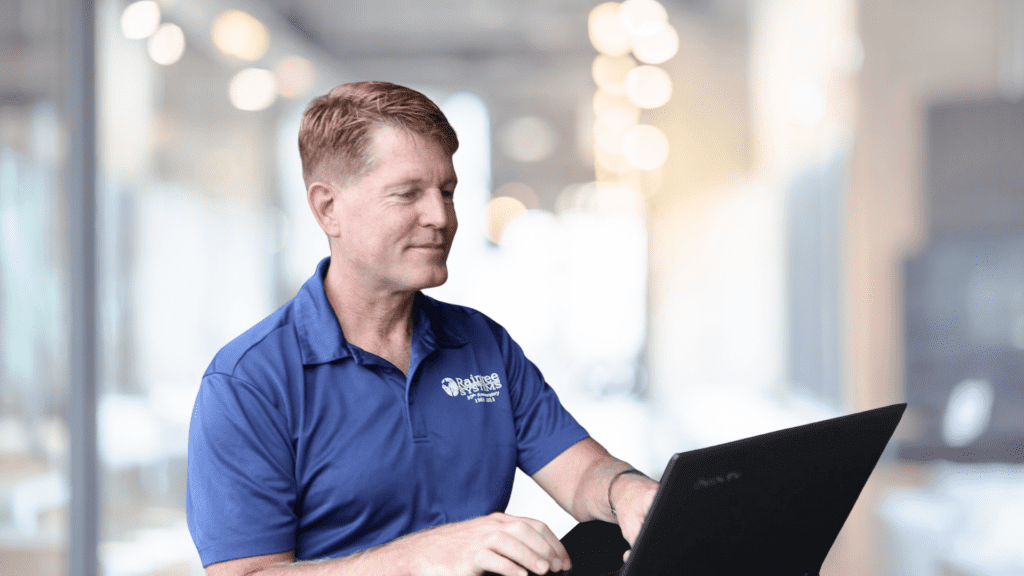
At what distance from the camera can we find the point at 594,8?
13.4 ft

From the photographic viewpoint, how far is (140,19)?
4.02m

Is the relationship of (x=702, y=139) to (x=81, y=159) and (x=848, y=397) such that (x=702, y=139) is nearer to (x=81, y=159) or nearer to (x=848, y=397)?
(x=848, y=397)

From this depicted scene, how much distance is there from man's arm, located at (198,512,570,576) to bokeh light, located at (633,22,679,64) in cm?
339

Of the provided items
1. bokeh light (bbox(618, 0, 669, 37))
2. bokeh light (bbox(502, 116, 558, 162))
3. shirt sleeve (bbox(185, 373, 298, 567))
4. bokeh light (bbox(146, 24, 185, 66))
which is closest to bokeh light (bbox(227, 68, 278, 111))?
bokeh light (bbox(146, 24, 185, 66))

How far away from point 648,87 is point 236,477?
132 inches

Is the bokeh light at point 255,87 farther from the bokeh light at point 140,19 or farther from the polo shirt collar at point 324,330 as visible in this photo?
the polo shirt collar at point 324,330

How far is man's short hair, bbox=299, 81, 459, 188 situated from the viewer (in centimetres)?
134

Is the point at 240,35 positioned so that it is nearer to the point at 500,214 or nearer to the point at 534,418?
the point at 500,214

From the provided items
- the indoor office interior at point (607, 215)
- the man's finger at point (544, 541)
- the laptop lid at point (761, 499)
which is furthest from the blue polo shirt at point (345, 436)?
the indoor office interior at point (607, 215)

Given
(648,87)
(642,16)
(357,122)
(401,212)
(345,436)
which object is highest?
(642,16)

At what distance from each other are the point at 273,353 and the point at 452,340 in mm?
331

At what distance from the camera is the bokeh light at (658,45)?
13.6 ft

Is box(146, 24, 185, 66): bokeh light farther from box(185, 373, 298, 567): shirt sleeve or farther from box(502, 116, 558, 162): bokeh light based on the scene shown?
box(185, 373, 298, 567): shirt sleeve

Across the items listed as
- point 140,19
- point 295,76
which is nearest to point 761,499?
point 295,76
